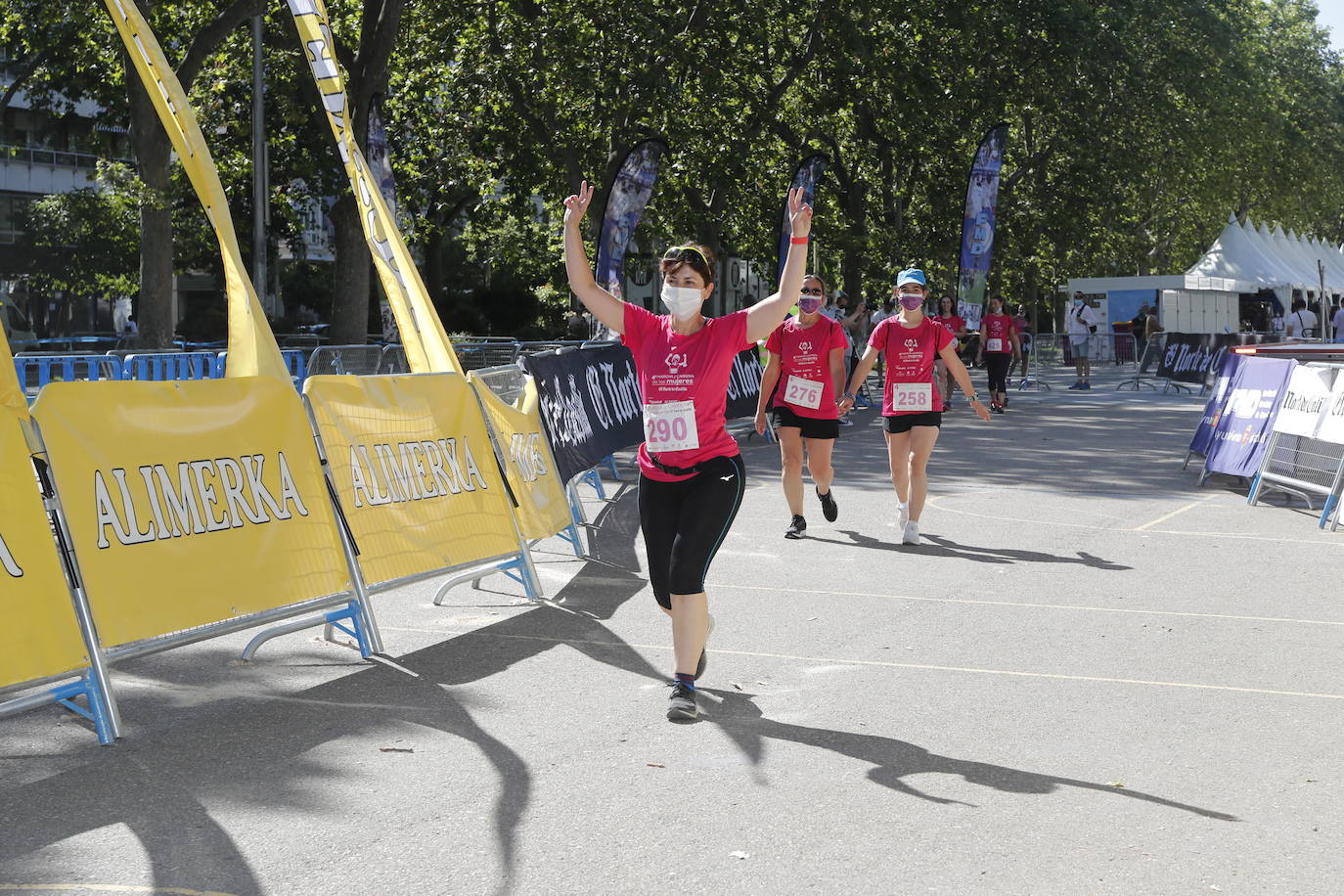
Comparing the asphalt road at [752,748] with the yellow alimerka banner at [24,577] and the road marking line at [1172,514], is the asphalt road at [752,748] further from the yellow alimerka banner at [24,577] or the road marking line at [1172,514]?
the road marking line at [1172,514]

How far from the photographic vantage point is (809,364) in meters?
11.3

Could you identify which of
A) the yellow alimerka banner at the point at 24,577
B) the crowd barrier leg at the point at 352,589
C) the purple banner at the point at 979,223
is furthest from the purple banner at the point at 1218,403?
the purple banner at the point at 979,223

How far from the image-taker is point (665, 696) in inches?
261

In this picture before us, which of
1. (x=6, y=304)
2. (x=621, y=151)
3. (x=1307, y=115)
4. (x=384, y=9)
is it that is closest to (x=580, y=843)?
(x=384, y=9)

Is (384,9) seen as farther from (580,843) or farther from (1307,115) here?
(1307,115)

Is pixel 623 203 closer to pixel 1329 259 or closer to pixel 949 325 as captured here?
pixel 949 325

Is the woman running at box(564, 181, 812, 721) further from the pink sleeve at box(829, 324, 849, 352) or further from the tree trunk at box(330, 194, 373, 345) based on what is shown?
the tree trunk at box(330, 194, 373, 345)

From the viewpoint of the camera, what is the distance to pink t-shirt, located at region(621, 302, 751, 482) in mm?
6438

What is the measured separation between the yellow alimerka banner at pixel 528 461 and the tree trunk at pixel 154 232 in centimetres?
1450

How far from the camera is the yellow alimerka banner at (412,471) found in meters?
7.50

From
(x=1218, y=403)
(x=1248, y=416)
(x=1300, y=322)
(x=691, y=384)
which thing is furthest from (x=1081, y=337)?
(x=691, y=384)

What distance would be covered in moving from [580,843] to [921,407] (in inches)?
271

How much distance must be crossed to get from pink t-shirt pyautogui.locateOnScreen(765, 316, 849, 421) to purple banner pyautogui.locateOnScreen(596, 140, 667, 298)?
11.8 metres

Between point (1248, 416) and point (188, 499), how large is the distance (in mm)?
10930
